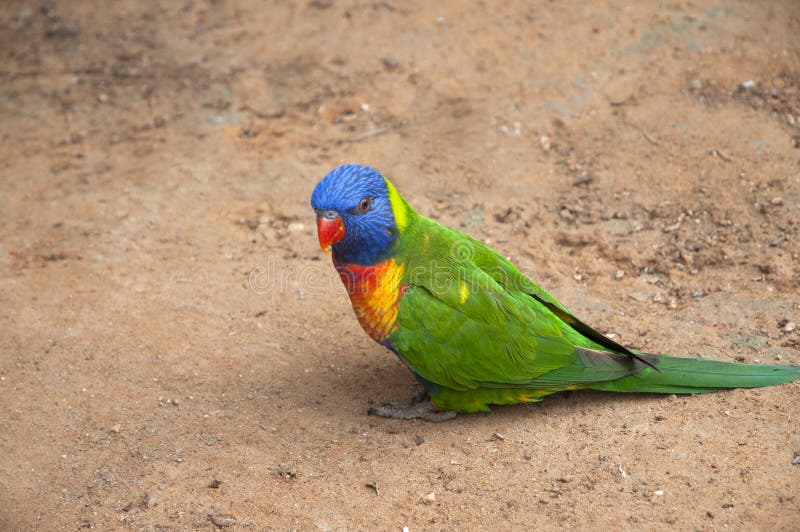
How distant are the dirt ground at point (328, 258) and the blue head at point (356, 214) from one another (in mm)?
1275

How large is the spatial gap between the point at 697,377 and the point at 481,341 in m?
1.38

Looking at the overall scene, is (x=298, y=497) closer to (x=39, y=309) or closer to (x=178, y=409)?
(x=178, y=409)

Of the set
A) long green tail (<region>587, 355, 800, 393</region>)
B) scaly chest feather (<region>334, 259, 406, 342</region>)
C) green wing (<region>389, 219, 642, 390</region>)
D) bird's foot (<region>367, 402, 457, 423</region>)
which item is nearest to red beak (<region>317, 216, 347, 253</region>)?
scaly chest feather (<region>334, 259, 406, 342</region>)

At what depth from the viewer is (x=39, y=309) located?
6000mm

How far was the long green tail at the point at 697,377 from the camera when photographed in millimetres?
4594

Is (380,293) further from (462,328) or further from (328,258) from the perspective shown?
(328,258)

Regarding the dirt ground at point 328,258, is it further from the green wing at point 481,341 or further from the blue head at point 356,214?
the blue head at point 356,214

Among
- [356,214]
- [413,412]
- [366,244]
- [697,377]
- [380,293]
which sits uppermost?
[356,214]

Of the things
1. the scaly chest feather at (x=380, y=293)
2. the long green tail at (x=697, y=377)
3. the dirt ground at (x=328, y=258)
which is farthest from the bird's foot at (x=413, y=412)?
the long green tail at (x=697, y=377)

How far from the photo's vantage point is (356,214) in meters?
4.64

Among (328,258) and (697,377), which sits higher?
(697,377)

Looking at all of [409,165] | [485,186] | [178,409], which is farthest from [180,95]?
[178,409]

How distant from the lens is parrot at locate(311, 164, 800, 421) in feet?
15.2

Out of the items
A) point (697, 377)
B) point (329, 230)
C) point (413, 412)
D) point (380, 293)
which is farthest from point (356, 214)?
point (697, 377)
